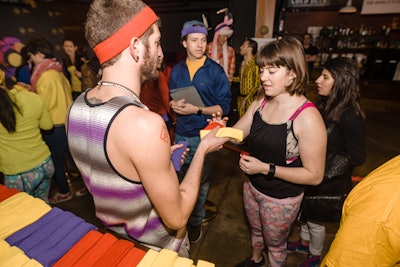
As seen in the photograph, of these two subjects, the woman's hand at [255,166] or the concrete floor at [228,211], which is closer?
the woman's hand at [255,166]

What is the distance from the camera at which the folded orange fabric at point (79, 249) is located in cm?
92

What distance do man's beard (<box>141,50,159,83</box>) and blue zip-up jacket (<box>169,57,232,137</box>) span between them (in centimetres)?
156

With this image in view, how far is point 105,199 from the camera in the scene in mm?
1165

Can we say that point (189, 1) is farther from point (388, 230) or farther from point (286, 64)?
point (388, 230)

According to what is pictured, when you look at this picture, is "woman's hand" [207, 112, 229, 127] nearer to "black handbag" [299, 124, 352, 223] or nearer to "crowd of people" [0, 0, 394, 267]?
"crowd of people" [0, 0, 394, 267]

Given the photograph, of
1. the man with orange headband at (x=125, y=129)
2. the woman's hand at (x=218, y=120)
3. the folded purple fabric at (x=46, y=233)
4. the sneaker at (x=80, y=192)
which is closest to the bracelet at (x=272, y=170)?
the woman's hand at (x=218, y=120)

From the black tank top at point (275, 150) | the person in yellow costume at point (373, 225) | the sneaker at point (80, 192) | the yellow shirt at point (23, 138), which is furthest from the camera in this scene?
the sneaker at point (80, 192)

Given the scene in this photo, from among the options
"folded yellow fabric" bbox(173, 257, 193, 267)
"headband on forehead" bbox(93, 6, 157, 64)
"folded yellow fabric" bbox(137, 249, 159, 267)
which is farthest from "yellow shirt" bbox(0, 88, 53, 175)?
"folded yellow fabric" bbox(173, 257, 193, 267)

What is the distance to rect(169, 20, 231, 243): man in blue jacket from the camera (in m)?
2.67

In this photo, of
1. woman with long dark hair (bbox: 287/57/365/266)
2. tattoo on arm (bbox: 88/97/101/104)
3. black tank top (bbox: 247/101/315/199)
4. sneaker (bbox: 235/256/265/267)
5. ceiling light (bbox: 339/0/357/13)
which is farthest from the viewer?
ceiling light (bbox: 339/0/357/13)

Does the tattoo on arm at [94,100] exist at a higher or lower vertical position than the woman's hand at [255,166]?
higher

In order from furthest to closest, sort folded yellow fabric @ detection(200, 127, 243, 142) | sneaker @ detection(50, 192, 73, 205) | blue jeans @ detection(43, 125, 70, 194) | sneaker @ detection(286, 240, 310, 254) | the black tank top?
sneaker @ detection(50, 192, 73, 205) → blue jeans @ detection(43, 125, 70, 194) → sneaker @ detection(286, 240, 310, 254) → the black tank top → folded yellow fabric @ detection(200, 127, 243, 142)

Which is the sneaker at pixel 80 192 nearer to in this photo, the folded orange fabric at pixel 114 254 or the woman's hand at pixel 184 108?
the woman's hand at pixel 184 108

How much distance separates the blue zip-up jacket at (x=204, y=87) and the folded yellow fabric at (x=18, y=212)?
5.67 feet
